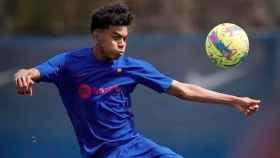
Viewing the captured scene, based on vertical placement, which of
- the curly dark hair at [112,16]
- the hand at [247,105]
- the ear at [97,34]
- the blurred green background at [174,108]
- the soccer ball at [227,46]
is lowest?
the blurred green background at [174,108]

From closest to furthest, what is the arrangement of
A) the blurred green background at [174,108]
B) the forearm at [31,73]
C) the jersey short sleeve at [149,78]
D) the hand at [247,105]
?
the forearm at [31,73]
the hand at [247,105]
the jersey short sleeve at [149,78]
the blurred green background at [174,108]

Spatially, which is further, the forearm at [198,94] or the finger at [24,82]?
the forearm at [198,94]

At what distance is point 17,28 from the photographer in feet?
A: 53.4

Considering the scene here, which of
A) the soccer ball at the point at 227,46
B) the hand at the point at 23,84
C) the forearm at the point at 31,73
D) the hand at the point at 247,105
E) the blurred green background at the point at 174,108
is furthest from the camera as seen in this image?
the blurred green background at the point at 174,108

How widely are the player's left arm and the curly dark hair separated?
0.55 meters

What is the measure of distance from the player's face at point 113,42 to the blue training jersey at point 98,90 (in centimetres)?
9

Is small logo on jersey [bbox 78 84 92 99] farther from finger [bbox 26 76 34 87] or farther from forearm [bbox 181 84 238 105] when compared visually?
forearm [bbox 181 84 238 105]

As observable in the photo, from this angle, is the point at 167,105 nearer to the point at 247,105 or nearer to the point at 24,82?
the point at 247,105

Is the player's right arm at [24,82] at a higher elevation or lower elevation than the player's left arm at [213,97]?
higher

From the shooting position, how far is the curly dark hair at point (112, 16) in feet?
25.0

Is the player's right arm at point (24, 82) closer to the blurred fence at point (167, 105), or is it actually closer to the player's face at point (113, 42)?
the player's face at point (113, 42)

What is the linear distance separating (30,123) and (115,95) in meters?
4.17

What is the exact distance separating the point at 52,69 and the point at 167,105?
15.0 feet

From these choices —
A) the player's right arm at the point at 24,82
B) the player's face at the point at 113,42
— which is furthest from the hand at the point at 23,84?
the player's face at the point at 113,42
